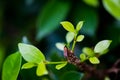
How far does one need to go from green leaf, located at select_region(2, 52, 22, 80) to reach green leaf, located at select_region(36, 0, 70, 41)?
476 millimetres

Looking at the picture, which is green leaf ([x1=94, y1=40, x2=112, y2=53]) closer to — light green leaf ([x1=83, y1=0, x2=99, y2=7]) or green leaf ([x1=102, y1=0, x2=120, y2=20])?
green leaf ([x1=102, y1=0, x2=120, y2=20])

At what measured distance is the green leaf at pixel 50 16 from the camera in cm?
104

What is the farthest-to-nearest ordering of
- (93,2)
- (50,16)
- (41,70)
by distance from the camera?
(50,16) < (93,2) < (41,70)

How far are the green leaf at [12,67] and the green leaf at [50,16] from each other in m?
0.48

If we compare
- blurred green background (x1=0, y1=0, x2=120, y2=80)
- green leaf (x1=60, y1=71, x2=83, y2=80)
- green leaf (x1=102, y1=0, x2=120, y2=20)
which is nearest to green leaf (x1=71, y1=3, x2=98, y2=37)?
blurred green background (x1=0, y1=0, x2=120, y2=80)

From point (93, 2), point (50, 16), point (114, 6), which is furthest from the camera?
point (50, 16)

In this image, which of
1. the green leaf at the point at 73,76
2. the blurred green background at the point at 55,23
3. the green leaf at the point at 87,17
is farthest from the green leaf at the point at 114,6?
the green leaf at the point at 73,76

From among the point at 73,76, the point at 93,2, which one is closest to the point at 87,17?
the point at 93,2

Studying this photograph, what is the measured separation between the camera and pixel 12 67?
0.56 meters

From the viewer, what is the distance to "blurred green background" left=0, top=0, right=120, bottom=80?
907 mm

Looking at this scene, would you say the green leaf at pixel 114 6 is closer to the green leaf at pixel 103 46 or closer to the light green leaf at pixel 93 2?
the light green leaf at pixel 93 2

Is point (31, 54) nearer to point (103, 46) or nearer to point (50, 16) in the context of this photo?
point (103, 46)

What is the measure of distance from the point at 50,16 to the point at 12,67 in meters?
0.53

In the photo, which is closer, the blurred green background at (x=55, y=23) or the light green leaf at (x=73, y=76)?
the light green leaf at (x=73, y=76)
